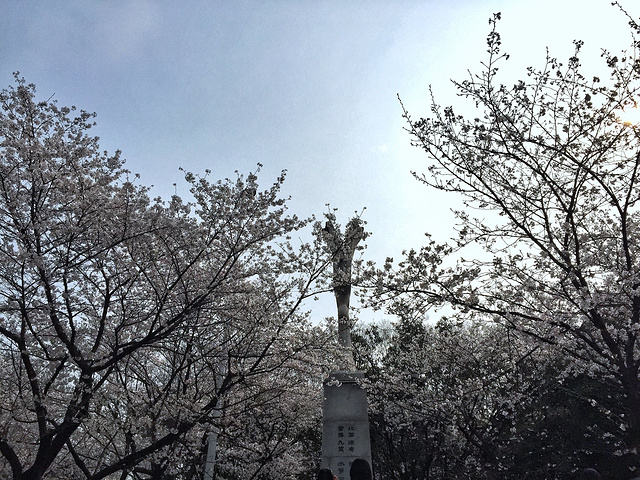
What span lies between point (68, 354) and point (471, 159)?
732 cm

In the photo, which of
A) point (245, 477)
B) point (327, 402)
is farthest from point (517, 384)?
point (245, 477)

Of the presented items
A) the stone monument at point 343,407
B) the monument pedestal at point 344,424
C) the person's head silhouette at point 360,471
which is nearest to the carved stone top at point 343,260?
the stone monument at point 343,407

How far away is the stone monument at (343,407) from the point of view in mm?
9281

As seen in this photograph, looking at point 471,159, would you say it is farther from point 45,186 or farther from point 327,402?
point 45,186

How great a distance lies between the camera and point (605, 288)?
7625mm

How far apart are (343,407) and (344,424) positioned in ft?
1.10

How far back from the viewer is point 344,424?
958cm

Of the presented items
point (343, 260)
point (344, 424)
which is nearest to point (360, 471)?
point (344, 424)

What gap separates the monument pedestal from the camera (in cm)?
924

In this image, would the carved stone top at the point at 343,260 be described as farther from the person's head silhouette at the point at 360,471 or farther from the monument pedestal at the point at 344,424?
the person's head silhouette at the point at 360,471

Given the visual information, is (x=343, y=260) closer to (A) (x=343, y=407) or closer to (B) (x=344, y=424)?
(A) (x=343, y=407)

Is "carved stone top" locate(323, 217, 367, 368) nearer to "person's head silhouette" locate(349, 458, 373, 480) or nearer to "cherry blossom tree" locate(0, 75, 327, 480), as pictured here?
"cherry blossom tree" locate(0, 75, 327, 480)

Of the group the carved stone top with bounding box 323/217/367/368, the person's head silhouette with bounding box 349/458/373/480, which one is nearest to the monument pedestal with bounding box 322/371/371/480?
the carved stone top with bounding box 323/217/367/368

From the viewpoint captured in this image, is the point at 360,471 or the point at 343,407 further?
the point at 343,407
